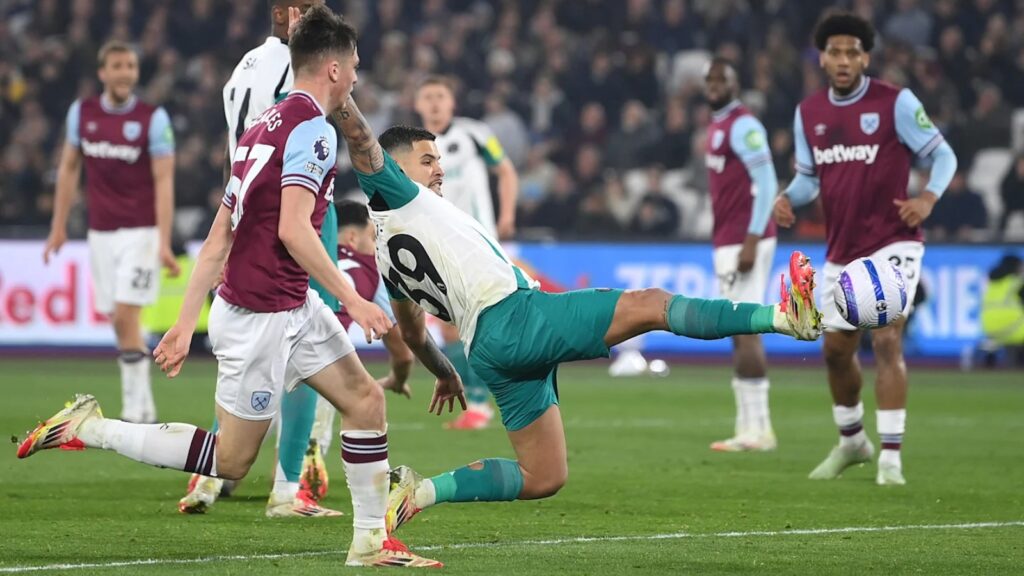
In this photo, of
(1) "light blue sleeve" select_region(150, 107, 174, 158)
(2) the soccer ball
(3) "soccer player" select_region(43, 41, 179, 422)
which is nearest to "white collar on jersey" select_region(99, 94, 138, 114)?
(3) "soccer player" select_region(43, 41, 179, 422)

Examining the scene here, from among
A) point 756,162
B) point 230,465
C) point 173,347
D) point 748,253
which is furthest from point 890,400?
point 173,347

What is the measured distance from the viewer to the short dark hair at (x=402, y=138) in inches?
267

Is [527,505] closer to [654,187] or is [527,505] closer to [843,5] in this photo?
[654,187]

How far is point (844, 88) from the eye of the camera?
963cm

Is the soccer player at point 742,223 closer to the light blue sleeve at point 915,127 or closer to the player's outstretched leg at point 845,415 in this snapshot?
the player's outstretched leg at point 845,415

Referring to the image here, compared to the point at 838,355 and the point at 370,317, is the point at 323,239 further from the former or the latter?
the point at 838,355

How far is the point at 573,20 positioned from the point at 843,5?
3.96 meters

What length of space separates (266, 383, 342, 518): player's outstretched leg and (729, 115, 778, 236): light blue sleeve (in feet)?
15.4

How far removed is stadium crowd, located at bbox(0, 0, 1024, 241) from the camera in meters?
21.2

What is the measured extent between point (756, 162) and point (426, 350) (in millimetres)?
5509

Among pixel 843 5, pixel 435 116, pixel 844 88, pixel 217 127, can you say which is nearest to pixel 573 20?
pixel 843 5

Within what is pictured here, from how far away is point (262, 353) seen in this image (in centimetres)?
631

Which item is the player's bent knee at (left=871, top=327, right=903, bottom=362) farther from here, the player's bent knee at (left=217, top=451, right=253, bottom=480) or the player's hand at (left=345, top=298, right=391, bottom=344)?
the player's hand at (left=345, top=298, right=391, bottom=344)

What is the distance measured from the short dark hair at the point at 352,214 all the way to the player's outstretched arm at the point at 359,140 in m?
2.86
